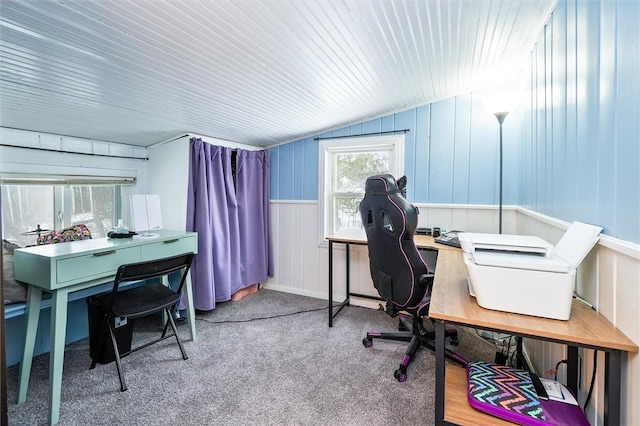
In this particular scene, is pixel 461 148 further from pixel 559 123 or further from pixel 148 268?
pixel 148 268

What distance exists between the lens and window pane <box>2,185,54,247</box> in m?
2.08

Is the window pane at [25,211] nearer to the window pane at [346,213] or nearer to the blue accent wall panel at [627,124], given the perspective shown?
the window pane at [346,213]

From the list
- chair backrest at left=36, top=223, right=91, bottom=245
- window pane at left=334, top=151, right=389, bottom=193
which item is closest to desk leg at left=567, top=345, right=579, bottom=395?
window pane at left=334, top=151, right=389, bottom=193

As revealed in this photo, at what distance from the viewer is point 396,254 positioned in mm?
1843

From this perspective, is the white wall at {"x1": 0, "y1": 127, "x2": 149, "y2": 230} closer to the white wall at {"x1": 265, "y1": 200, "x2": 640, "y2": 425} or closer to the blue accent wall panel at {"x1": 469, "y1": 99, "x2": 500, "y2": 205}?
the white wall at {"x1": 265, "y1": 200, "x2": 640, "y2": 425}

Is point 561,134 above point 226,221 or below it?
above

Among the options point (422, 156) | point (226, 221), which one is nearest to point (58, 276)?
point (226, 221)

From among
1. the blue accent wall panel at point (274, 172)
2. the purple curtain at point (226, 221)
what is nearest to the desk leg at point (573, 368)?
the purple curtain at point (226, 221)

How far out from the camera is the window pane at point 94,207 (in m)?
2.46

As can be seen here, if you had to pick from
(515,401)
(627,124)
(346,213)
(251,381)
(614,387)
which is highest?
(627,124)

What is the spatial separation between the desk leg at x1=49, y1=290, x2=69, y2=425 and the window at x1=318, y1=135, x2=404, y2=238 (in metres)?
2.29

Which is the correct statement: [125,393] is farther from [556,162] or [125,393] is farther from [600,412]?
[556,162]

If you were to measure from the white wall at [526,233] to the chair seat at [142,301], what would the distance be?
160cm

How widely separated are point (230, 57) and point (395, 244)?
1399 mm
